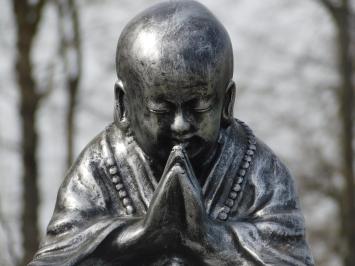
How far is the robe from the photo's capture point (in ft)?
13.6

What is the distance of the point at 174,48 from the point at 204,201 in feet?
2.33

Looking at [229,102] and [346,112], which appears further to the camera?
[346,112]

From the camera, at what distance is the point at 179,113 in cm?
410

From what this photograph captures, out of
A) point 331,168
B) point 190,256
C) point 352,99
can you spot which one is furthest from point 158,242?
point 331,168

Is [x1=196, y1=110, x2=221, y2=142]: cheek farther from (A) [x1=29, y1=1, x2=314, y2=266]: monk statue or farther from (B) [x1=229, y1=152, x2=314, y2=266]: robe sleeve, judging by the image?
(B) [x1=229, y1=152, x2=314, y2=266]: robe sleeve

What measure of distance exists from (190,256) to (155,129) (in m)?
0.57

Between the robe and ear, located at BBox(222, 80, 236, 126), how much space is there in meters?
0.13

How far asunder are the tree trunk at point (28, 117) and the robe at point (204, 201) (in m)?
7.44

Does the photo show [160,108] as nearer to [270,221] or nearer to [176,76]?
[176,76]

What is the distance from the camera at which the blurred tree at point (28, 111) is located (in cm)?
1195

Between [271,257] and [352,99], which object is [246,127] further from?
[352,99]

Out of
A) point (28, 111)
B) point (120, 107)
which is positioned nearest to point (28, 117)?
point (28, 111)

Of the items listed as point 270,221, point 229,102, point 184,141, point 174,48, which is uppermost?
point 174,48

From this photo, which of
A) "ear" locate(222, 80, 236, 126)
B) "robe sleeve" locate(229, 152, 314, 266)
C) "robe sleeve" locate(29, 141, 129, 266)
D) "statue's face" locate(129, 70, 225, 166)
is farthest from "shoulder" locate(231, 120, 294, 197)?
"robe sleeve" locate(29, 141, 129, 266)
